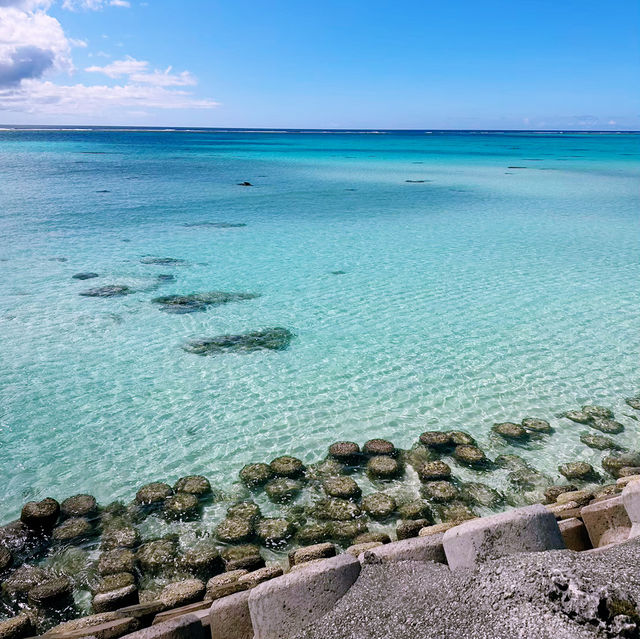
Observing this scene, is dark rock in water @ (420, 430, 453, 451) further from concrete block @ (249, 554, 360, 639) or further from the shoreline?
concrete block @ (249, 554, 360, 639)

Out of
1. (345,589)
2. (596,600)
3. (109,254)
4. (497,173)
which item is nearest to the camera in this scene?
(596,600)

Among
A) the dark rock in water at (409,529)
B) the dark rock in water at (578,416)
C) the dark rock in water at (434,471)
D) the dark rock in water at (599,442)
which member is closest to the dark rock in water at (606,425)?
the dark rock in water at (578,416)

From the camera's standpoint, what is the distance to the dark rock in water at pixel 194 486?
7.59 metres

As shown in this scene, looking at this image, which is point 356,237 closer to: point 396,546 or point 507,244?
point 507,244

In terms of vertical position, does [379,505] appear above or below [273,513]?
above

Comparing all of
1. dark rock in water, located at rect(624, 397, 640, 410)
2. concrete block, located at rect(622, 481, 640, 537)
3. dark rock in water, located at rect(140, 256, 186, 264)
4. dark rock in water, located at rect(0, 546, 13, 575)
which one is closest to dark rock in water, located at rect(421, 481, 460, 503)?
concrete block, located at rect(622, 481, 640, 537)

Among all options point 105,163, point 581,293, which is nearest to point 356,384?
point 581,293

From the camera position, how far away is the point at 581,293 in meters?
16.1

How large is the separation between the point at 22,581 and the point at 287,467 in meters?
3.62

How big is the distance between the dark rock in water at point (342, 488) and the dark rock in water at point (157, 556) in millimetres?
2249

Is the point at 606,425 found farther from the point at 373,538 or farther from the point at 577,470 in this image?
the point at 373,538

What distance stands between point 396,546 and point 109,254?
18.9m

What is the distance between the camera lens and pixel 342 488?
7594mm

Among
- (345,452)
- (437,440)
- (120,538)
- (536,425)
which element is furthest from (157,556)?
(536,425)
